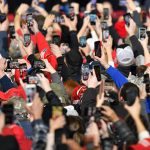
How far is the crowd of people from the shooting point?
230 inches

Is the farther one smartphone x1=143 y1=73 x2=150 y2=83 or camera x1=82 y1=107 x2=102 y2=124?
smartphone x1=143 y1=73 x2=150 y2=83

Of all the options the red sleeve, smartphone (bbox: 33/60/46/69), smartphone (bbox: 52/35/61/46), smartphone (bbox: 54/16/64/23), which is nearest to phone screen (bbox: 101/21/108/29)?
smartphone (bbox: 54/16/64/23)

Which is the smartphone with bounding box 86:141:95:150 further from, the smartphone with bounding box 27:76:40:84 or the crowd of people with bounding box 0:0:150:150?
the smartphone with bounding box 27:76:40:84

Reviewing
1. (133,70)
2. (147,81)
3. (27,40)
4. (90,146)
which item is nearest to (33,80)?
(147,81)

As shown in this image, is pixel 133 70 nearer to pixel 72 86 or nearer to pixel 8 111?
pixel 72 86

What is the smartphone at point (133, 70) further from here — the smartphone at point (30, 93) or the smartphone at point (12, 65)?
the smartphone at point (30, 93)

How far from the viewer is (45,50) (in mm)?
8477

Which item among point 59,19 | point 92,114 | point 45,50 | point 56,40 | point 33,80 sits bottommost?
point 92,114

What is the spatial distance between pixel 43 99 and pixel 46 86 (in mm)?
320

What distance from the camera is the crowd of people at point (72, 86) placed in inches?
230

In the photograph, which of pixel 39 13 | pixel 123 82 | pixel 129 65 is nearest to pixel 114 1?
pixel 39 13

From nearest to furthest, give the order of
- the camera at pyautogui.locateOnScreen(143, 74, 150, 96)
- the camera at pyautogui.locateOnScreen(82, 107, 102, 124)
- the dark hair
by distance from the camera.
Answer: the camera at pyautogui.locateOnScreen(82, 107, 102, 124)
the dark hair
the camera at pyautogui.locateOnScreen(143, 74, 150, 96)

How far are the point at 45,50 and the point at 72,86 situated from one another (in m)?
1.03

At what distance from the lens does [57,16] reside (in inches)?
444
